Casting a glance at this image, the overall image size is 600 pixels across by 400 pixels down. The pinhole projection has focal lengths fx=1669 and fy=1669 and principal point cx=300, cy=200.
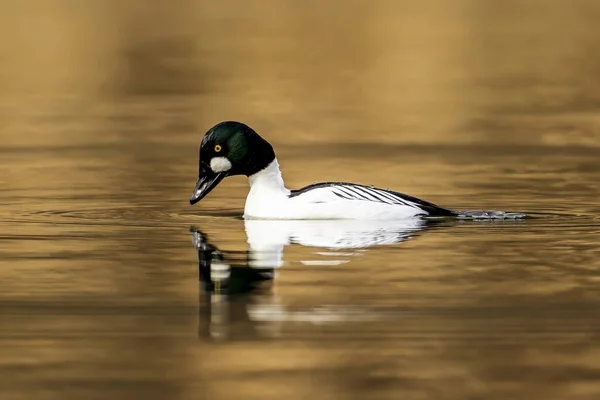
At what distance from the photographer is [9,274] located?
998 centimetres

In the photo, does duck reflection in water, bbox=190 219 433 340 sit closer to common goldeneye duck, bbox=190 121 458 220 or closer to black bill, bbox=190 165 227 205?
common goldeneye duck, bbox=190 121 458 220

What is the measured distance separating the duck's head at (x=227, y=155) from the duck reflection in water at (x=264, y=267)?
392 millimetres

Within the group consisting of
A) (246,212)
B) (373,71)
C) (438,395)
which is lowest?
(438,395)

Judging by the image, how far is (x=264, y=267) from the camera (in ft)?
33.5

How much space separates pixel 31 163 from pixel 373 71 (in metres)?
10.5

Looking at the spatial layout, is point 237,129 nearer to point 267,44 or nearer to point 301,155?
point 301,155

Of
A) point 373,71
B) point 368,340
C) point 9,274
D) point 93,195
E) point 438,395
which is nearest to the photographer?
point 438,395

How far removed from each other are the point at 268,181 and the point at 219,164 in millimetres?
384

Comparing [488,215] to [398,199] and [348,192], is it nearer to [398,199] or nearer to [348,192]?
[398,199]

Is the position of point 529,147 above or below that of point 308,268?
above

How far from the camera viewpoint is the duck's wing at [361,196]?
12133mm

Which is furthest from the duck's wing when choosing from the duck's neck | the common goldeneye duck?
the duck's neck

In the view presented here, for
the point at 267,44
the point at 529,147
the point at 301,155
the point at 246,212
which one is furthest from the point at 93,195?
the point at 267,44

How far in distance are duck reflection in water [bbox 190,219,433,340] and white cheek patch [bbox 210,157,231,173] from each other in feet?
1.46
